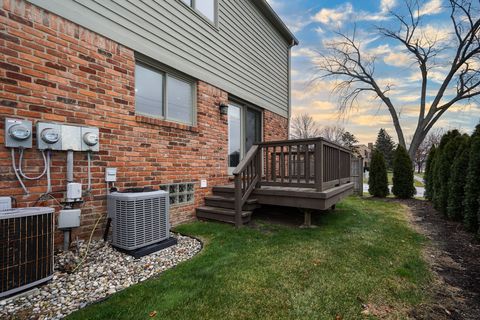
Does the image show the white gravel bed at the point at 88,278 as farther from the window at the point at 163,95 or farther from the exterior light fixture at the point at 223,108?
the exterior light fixture at the point at 223,108

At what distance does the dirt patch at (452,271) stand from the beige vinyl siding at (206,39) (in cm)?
466

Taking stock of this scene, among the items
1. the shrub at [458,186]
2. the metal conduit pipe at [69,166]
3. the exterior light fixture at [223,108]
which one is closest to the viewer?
the metal conduit pipe at [69,166]

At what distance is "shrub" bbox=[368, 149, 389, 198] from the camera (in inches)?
366

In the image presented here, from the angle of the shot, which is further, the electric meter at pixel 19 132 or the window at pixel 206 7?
the window at pixel 206 7

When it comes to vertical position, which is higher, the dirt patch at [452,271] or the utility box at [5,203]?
the utility box at [5,203]

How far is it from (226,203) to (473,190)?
447 cm

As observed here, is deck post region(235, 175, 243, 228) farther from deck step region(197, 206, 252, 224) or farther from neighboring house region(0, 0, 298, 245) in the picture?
neighboring house region(0, 0, 298, 245)

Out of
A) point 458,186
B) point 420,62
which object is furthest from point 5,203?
point 420,62

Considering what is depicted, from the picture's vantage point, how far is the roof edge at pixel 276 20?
6.71 meters

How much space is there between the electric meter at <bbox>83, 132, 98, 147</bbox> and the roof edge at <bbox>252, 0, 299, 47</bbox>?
577 centimetres

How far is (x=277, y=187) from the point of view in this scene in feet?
15.2

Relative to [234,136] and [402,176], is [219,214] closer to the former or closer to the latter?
[234,136]

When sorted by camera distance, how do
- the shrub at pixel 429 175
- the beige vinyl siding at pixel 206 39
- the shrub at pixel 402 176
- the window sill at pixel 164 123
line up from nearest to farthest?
the beige vinyl siding at pixel 206 39 < the window sill at pixel 164 123 < the shrub at pixel 429 175 < the shrub at pixel 402 176

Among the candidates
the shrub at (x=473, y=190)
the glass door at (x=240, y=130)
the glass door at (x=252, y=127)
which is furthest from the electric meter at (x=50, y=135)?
the shrub at (x=473, y=190)
